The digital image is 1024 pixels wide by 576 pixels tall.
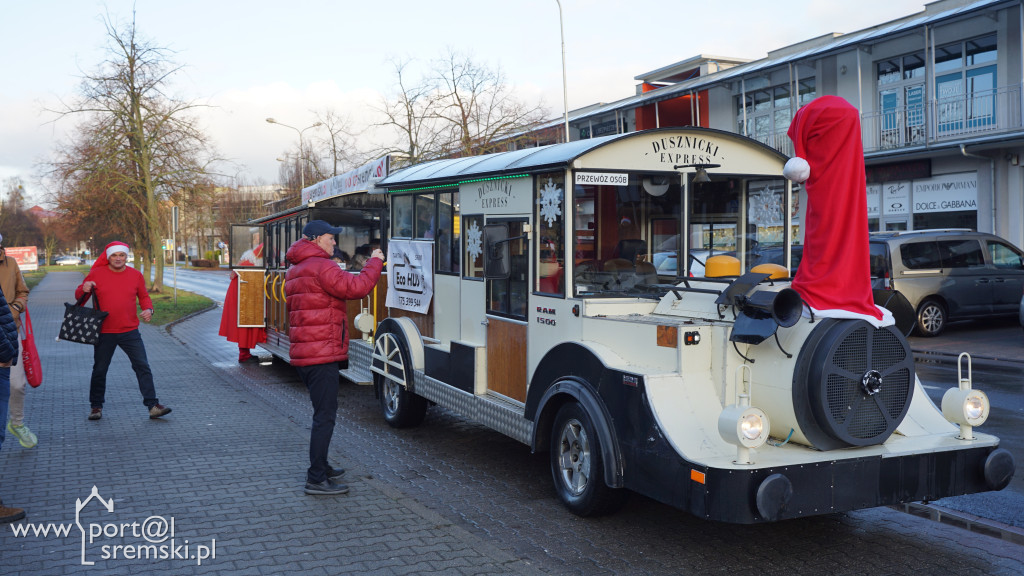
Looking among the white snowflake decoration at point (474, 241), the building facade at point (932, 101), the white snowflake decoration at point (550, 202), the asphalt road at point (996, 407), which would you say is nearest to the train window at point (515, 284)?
the white snowflake decoration at point (550, 202)

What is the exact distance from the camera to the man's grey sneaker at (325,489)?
20.2ft

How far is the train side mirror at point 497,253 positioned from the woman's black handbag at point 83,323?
4.53 meters

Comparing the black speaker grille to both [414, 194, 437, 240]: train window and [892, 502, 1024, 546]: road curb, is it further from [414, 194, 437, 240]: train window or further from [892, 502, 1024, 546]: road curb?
[414, 194, 437, 240]: train window

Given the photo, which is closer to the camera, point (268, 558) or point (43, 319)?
point (268, 558)

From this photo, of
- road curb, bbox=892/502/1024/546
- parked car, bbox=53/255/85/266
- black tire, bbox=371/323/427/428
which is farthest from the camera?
parked car, bbox=53/255/85/266

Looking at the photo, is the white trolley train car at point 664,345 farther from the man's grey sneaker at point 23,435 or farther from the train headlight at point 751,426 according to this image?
the man's grey sneaker at point 23,435

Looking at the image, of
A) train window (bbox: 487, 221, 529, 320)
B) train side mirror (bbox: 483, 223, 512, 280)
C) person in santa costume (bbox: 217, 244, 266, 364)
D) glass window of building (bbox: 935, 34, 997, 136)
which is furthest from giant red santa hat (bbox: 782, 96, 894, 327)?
glass window of building (bbox: 935, 34, 997, 136)

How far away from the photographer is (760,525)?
554 centimetres

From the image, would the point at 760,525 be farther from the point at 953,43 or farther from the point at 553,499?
the point at 953,43

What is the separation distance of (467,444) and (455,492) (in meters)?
1.64

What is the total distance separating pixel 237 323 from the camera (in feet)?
47.1

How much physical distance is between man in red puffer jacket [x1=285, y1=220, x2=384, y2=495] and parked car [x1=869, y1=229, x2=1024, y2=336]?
11.8 m

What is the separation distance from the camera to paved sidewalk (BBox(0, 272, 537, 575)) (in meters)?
4.83

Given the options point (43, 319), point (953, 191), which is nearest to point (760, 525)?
point (953, 191)
